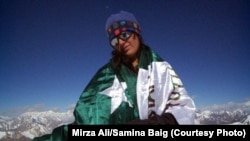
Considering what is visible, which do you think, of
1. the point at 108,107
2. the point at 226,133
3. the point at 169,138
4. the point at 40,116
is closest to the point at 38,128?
the point at 40,116

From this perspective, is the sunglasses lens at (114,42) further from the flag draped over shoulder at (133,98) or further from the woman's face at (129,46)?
the flag draped over shoulder at (133,98)

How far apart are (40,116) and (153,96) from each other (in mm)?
778

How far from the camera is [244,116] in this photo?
2.49 meters

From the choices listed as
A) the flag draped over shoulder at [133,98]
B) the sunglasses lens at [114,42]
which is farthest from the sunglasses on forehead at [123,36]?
the flag draped over shoulder at [133,98]

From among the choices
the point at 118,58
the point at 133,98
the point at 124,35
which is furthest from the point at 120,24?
the point at 133,98

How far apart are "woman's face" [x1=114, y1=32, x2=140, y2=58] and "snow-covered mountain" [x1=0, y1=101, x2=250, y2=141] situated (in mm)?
519

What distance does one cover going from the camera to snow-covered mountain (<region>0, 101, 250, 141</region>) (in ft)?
7.84

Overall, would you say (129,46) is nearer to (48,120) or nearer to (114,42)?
(114,42)

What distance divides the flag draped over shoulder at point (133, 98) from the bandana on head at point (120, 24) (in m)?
0.19

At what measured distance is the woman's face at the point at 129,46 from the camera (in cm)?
239

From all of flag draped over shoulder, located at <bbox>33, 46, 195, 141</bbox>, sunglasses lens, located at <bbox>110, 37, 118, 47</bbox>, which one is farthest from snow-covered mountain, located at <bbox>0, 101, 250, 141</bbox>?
sunglasses lens, located at <bbox>110, 37, 118, 47</bbox>

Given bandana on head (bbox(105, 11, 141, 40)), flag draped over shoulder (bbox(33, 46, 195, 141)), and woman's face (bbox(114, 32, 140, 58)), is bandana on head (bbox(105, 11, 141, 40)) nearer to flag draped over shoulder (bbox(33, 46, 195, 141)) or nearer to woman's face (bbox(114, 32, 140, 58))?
woman's face (bbox(114, 32, 140, 58))

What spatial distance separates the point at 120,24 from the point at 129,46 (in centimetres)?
15

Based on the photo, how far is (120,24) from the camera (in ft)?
7.82
